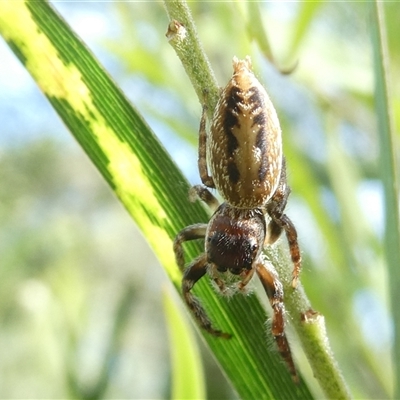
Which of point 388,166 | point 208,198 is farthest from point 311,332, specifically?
point 208,198

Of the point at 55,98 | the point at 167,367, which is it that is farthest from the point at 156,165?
the point at 167,367

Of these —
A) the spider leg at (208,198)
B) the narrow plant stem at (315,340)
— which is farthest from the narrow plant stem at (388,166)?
the spider leg at (208,198)

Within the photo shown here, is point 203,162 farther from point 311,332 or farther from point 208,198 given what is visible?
point 311,332

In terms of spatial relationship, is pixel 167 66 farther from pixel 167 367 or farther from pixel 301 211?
pixel 167 367

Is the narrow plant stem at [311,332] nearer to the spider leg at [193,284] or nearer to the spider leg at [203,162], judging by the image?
the spider leg at [193,284]

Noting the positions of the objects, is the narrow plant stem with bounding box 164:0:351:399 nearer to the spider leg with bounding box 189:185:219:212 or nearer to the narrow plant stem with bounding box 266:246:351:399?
the narrow plant stem with bounding box 266:246:351:399
